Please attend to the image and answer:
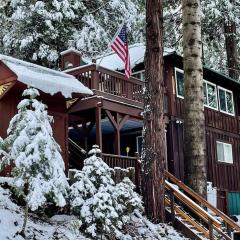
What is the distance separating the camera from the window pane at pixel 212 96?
25.0 m

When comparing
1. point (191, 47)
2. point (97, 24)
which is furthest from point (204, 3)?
point (191, 47)

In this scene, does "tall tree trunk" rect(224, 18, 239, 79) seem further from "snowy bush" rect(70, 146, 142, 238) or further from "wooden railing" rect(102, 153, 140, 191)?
"snowy bush" rect(70, 146, 142, 238)

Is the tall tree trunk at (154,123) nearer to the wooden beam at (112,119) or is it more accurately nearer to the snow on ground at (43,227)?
the snow on ground at (43,227)

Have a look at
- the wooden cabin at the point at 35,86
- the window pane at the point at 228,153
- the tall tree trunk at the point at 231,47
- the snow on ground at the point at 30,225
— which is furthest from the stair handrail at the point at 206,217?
the tall tree trunk at the point at 231,47

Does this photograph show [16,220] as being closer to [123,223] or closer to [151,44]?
[123,223]

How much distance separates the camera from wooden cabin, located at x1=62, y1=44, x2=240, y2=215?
55.8ft

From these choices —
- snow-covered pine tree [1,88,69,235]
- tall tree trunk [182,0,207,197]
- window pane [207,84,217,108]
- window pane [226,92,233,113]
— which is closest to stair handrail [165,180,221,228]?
tall tree trunk [182,0,207,197]

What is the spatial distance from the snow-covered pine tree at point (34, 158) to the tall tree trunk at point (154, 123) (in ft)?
14.4

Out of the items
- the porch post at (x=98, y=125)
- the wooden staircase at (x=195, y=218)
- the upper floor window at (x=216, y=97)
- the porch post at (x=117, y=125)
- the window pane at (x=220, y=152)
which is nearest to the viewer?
the wooden staircase at (x=195, y=218)

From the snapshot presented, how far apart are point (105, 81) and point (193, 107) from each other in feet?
11.7

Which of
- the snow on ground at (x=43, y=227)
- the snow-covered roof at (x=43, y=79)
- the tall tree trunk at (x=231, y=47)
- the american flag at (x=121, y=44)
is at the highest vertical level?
the tall tree trunk at (x=231, y=47)

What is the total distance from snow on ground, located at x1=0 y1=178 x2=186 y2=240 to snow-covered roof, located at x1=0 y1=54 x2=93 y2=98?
3333mm

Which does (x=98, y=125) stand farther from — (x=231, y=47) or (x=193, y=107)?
(x=231, y=47)

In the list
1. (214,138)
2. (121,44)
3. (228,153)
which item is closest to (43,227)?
(121,44)
